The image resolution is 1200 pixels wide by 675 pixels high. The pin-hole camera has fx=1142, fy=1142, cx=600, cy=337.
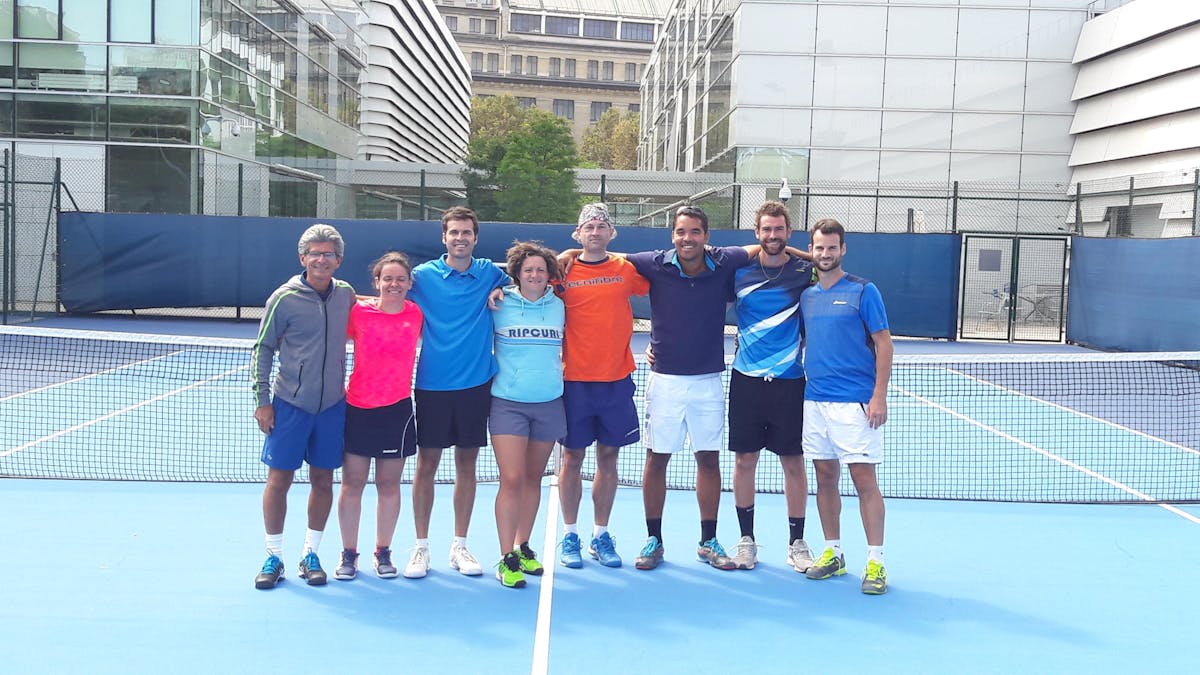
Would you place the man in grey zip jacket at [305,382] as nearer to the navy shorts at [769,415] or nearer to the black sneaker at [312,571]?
the black sneaker at [312,571]

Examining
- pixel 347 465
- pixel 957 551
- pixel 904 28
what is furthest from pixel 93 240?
pixel 904 28

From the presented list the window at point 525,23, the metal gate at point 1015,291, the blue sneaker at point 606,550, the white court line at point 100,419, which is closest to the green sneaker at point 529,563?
the blue sneaker at point 606,550

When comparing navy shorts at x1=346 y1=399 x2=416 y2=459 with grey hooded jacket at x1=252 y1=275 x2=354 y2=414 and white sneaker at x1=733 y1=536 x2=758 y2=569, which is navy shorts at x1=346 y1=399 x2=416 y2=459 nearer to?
grey hooded jacket at x1=252 y1=275 x2=354 y2=414

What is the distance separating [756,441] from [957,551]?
1.35 meters

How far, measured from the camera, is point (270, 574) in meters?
5.16

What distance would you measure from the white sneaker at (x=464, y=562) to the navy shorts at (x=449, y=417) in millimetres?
535

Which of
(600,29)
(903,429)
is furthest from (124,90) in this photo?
(600,29)

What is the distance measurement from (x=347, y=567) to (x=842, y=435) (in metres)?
2.39

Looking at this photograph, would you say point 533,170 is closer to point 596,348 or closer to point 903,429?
point 903,429

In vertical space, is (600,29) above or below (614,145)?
above

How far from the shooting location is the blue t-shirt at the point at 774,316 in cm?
550

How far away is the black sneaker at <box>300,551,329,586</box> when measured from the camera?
521 centimetres

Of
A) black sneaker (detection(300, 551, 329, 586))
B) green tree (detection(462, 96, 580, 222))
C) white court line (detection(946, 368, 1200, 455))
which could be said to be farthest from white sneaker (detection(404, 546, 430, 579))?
green tree (detection(462, 96, 580, 222))

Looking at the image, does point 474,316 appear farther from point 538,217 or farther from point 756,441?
point 538,217
